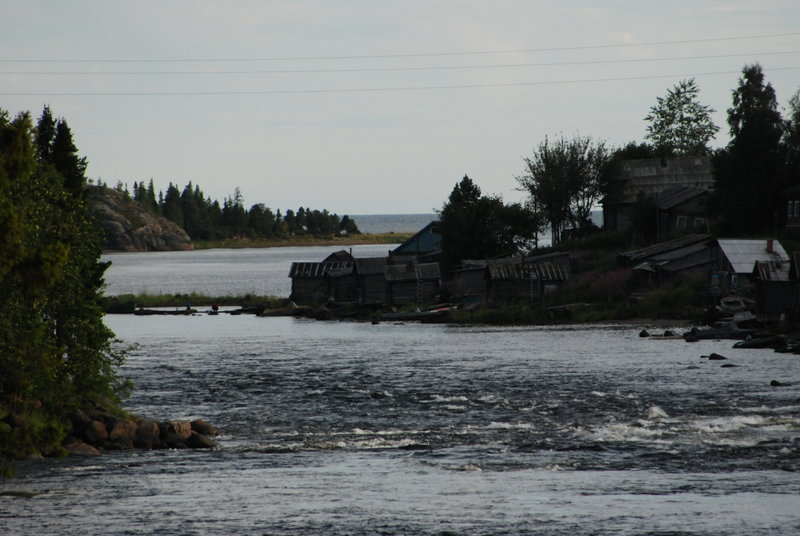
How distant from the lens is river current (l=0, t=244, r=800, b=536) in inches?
917

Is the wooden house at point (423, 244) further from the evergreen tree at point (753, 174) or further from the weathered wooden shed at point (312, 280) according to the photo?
the evergreen tree at point (753, 174)

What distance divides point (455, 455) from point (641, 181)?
81.2 m

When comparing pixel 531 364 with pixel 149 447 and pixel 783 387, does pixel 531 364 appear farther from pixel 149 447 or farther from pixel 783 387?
pixel 149 447

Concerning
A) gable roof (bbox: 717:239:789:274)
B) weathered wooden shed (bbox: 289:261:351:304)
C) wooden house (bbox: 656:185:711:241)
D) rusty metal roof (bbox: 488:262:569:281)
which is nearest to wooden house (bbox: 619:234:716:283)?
gable roof (bbox: 717:239:789:274)

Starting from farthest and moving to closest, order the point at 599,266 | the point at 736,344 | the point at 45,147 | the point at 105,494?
the point at 599,266
the point at 736,344
the point at 45,147
the point at 105,494

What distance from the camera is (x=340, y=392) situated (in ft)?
147

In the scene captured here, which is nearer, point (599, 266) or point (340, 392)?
point (340, 392)

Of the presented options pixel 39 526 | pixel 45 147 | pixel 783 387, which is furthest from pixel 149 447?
pixel 783 387

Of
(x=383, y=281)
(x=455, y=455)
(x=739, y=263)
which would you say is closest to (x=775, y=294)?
(x=739, y=263)

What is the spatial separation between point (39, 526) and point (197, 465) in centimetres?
708

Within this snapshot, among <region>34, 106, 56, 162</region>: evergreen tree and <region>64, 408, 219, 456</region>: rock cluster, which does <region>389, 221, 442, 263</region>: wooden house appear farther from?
<region>64, 408, 219, 456</region>: rock cluster

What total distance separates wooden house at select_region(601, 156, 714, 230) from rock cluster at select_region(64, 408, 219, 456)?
255 feet

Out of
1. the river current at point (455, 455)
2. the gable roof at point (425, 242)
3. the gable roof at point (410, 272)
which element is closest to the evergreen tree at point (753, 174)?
the gable roof at point (410, 272)

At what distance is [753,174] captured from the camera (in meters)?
82.8
